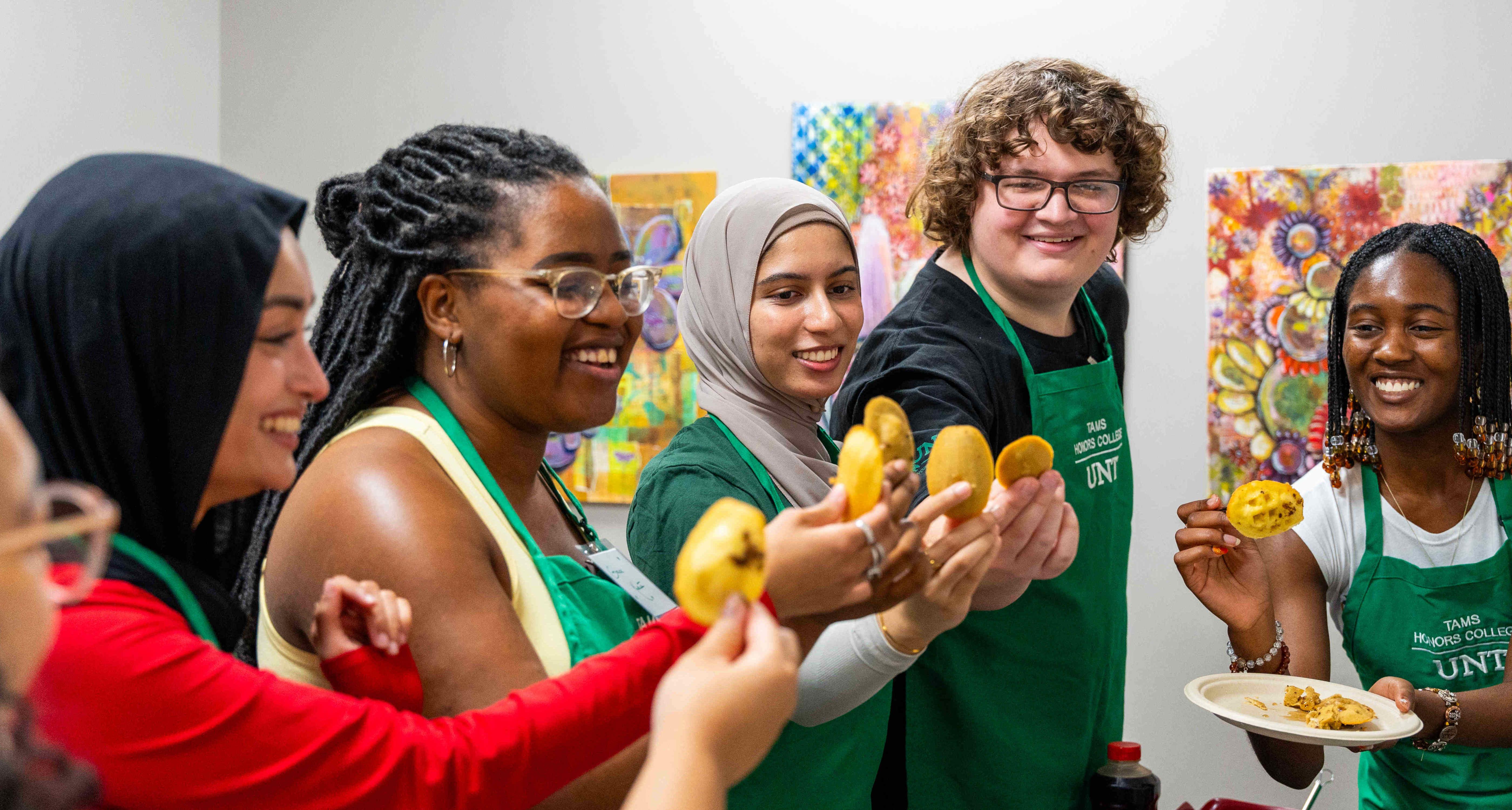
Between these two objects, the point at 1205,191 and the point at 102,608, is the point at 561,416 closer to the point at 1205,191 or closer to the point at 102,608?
the point at 102,608

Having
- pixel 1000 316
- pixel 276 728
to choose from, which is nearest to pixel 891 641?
pixel 276 728

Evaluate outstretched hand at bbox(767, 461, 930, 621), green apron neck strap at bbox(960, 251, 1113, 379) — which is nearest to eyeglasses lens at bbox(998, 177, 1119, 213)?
green apron neck strap at bbox(960, 251, 1113, 379)

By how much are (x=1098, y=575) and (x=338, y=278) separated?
4.23 ft

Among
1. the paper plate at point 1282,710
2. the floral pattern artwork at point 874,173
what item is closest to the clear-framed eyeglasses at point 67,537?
the paper plate at point 1282,710

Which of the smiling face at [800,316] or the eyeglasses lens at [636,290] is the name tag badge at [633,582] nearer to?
the eyeglasses lens at [636,290]

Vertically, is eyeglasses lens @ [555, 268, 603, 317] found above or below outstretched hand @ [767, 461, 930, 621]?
above

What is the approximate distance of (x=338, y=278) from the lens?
51.8 inches

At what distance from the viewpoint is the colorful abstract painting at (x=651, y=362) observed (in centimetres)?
333

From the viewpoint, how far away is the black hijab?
0.79 m

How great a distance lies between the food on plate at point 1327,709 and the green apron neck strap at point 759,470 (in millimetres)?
916

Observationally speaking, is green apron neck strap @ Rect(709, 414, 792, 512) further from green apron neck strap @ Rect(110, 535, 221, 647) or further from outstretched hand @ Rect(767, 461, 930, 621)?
green apron neck strap @ Rect(110, 535, 221, 647)

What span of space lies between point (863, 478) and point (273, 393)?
0.51m

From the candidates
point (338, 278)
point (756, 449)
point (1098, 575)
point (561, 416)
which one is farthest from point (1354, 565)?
point (338, 278)

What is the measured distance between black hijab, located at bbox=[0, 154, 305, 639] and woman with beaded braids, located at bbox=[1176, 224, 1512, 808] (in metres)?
1.60
